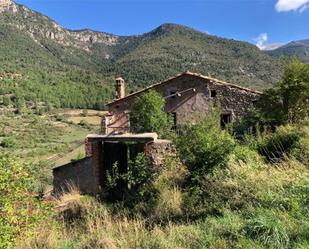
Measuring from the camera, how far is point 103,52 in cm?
18512

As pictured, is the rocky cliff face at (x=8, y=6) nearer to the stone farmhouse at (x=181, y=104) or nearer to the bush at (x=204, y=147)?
the stone farmhouse at (x=181, y=104)

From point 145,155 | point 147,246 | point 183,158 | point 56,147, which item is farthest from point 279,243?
point 56,147

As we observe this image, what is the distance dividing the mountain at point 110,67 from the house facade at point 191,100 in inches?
1784

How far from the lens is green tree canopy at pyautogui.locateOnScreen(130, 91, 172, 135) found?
1861cm

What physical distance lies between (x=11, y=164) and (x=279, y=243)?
3722mm

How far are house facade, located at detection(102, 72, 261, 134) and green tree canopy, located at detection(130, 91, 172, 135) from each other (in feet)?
5.91

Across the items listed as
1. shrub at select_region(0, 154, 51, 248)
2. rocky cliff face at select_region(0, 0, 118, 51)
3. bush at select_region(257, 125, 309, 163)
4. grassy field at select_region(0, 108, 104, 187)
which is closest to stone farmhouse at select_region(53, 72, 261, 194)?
bush at select_region(257, 125, 309, 163)

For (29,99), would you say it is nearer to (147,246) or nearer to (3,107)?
(3,107)

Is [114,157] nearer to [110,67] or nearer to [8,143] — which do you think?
[8,143]

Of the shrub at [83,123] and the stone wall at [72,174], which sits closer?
the stone wall at [72,174]

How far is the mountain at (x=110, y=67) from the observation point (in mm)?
88500

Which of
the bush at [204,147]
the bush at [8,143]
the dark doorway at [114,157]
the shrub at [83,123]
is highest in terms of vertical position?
the bush at [204,147]

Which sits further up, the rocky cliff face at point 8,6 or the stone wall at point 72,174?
the rocky cliff face at point 8,6

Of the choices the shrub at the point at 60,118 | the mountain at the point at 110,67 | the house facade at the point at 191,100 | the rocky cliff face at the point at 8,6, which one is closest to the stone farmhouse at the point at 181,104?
the house facade at the point at 191,100
